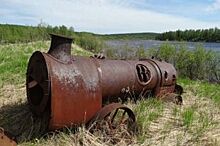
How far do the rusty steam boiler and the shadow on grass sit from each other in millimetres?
187

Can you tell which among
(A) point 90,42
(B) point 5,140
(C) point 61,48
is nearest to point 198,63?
(A) point 90,42

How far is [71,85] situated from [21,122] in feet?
4.25

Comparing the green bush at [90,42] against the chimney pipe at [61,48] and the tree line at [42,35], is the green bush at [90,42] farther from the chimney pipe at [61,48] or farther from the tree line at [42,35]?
the chimney pipe at [61,48]

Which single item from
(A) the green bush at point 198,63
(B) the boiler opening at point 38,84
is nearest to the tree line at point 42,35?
(A) the green bush at point 198,63

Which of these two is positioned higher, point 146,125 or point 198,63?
point 198,63

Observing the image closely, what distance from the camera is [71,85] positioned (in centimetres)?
480

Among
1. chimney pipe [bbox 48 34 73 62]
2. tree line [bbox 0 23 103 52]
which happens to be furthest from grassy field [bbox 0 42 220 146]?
tree line [bbox 0 23 103 52]

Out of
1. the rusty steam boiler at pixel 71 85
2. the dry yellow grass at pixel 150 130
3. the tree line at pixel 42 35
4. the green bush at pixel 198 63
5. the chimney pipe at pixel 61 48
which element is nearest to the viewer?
the rusty steam boiler at pixel 71 85

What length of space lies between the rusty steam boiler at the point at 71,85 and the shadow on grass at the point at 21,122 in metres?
0.19

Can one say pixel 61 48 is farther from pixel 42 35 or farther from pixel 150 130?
pixel 42 35

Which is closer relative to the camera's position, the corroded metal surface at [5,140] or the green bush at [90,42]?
the corroded metal surface at [5,140]

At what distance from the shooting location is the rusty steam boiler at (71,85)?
185 inches

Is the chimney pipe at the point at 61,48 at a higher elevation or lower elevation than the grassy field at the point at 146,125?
higher

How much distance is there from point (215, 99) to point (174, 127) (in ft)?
8.90
